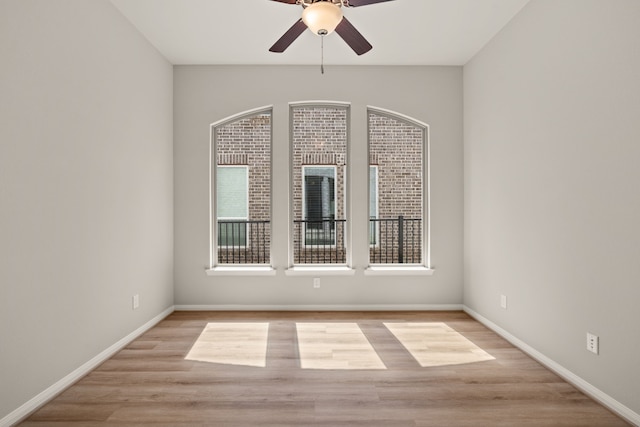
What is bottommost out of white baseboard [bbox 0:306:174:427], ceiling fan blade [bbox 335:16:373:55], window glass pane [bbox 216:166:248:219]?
white baseboard [bbox 0:306:174:427]

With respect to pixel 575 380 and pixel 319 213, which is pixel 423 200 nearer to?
pixel 319 213

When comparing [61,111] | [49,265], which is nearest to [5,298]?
[49,265]

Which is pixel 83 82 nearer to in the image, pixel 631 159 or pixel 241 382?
pixel 241 382

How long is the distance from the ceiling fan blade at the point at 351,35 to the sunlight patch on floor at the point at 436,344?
94.2 inches

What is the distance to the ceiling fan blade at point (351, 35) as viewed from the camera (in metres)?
2.52

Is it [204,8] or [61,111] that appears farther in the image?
[204,8]

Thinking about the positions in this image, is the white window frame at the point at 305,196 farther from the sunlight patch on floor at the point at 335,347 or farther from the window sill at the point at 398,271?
the sunlight patch on floor at the point at 335,347

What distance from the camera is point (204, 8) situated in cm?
315

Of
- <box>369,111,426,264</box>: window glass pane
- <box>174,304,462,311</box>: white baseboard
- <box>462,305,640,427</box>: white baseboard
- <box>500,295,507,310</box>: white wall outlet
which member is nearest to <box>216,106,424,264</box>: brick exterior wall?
<box>369,111,426,264</box>: window glass pane

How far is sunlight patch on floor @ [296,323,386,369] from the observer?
2.87 meters

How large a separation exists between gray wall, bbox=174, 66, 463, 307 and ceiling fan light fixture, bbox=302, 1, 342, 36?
2139 mm

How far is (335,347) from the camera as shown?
3219 mm

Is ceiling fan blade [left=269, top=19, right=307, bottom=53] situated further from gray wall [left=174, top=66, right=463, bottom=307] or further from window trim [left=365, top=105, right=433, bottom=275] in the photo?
window trim [left=365, top=105, right=433, bottom=275]

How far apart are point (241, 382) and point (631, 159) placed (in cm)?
270
